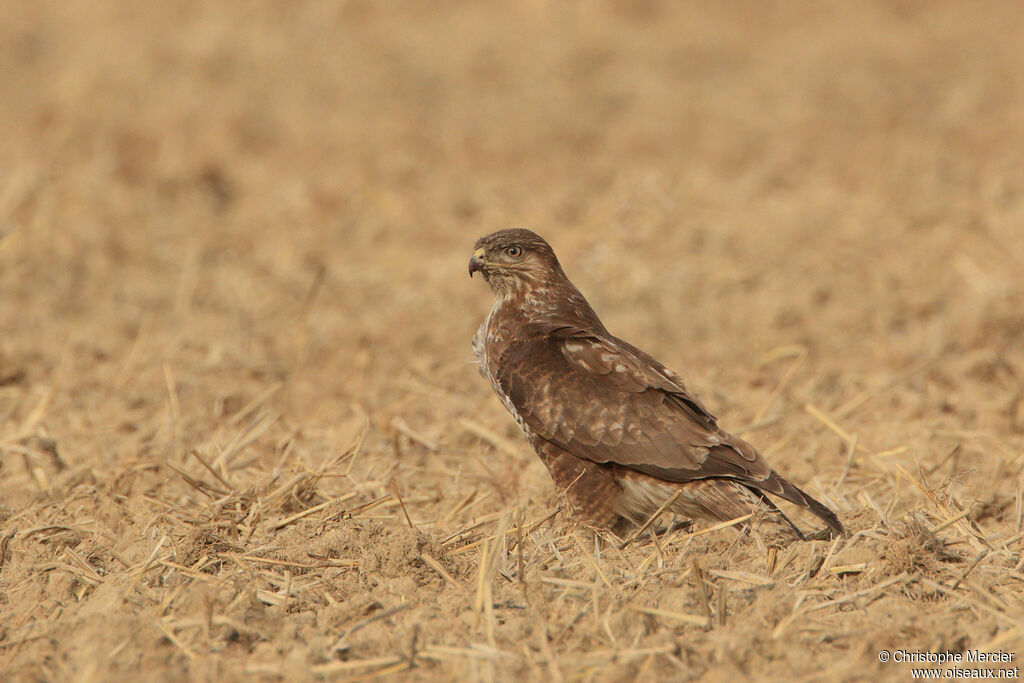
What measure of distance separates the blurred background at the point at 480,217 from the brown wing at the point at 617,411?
2.26 feet

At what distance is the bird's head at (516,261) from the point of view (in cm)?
541

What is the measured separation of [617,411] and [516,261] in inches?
38.3

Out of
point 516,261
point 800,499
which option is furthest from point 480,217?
point 800,499

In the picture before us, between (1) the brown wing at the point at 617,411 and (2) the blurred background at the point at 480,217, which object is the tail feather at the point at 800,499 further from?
(2) the blurred background at the point at 480,217

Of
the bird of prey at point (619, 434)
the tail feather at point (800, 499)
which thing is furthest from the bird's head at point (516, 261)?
the tail feather at point (800, 499)

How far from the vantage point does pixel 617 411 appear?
486 centimetres

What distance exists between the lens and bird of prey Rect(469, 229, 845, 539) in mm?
4703

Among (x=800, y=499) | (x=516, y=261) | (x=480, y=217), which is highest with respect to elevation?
(x=516, y=261)

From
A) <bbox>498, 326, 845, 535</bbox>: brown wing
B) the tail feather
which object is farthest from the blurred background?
<bbox>498, 326, 845, 535</bbox>: brown wing

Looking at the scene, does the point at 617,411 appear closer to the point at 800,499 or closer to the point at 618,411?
the point at 618,411

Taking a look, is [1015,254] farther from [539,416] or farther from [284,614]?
[284,614]

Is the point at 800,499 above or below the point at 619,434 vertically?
below

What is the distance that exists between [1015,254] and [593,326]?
17.0 ft

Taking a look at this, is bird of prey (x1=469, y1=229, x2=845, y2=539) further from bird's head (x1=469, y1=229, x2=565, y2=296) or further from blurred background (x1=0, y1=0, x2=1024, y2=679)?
blurred background (x1=0, y1=0, x2=1024, y2=679)
